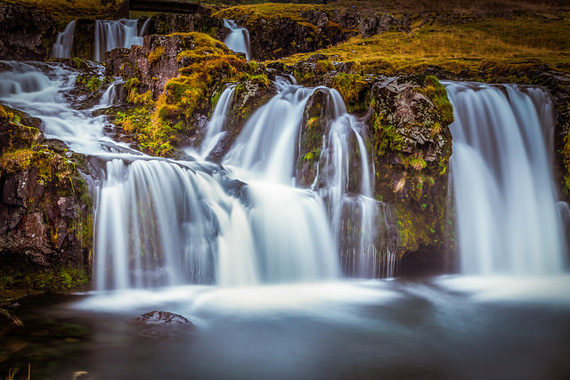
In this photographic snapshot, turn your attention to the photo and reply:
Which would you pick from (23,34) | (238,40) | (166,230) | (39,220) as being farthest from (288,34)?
(39,220)

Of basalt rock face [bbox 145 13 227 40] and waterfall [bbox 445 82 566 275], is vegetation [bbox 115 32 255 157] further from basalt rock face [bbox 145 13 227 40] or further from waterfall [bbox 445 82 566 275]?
basalt rock face [bbox 145 13 227 40]

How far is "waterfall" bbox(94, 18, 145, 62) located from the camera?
22719 mm

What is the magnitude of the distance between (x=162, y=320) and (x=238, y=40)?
21.2 meters

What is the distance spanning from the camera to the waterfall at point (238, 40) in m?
24.0

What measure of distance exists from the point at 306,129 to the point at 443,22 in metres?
23.6

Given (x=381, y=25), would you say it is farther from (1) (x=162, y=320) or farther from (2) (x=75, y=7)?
(1) (x=162, y=320)

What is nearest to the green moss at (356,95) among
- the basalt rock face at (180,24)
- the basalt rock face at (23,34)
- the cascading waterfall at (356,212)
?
the cascading waterfall at (356,212)

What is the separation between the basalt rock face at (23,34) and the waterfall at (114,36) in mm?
2474

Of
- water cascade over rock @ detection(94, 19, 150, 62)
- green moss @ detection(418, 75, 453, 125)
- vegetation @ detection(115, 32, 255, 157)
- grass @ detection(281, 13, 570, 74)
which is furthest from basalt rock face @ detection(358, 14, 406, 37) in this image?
green moss @ detection(418, 75, 453, 125)

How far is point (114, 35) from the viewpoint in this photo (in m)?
23.4

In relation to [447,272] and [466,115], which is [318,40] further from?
[447,272]

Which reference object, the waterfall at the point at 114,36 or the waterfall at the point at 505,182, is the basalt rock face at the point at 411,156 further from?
the waterfall at the point at 114,36

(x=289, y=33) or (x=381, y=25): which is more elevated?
(x=381, y=25)

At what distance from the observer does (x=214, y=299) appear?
7.52 meters
